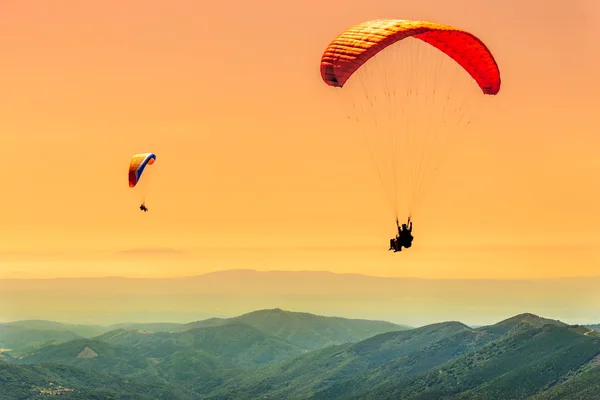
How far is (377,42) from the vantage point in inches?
3231

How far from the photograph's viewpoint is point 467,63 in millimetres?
94438

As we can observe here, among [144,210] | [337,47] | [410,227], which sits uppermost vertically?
[337,47]

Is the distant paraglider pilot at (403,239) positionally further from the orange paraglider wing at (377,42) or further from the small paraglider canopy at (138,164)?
the small paraglider canopy at (138,164)

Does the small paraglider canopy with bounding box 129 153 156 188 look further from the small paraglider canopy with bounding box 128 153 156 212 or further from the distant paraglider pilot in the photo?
the distant paraglider pilot

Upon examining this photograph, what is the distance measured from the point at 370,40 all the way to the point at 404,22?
4.69 meters

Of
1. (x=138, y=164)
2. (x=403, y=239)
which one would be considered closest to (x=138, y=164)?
(x=138, y=164)

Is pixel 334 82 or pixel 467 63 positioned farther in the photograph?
pixel 467 63

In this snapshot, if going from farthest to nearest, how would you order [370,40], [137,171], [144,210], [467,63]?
[137,171] → [144,210] → [467,63] → [370,40]

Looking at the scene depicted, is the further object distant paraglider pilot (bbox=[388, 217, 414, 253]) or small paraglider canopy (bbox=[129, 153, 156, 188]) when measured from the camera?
small paraglider canopy (bbox=[129, 153, 156, 188])

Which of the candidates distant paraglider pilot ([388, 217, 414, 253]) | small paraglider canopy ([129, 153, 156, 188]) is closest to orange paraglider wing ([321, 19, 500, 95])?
distant paraglider pilot ([388, 217, 414, 253])

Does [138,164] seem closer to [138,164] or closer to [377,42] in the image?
[138,164]

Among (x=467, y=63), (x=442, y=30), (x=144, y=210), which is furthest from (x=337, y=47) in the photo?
(x=144, y=210)

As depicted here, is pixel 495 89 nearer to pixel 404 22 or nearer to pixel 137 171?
pixel 404 22

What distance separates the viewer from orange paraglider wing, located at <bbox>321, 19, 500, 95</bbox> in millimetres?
82500
